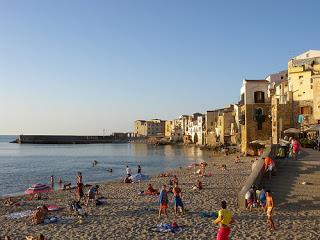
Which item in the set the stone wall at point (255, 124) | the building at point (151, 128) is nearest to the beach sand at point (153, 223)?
the stone wall at point (255, 124)

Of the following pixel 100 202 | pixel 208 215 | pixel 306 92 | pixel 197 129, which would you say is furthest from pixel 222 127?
pixel 208 215

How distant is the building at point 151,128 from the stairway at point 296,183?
128 m

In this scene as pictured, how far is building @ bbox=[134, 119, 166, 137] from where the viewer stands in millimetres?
152300

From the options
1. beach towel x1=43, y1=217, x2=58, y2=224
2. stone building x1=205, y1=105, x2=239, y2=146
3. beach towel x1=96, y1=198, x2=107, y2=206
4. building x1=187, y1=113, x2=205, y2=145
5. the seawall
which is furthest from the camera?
the seawall

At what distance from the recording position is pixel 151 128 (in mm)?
154625

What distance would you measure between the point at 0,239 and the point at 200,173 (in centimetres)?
2034

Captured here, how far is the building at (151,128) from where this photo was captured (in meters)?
152

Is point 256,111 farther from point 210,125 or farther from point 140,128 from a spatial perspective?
point 140,128

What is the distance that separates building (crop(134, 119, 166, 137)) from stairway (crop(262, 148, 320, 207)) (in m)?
128

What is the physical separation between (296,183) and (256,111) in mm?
24993

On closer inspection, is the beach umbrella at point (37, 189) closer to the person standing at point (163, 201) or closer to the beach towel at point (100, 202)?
the beach towel at point (100, 202)

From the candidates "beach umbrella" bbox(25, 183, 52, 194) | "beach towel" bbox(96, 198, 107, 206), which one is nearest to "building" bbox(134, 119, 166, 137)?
"beach umbrella" bbox(25, 183, 52, 194)

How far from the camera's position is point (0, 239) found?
12.9 metres

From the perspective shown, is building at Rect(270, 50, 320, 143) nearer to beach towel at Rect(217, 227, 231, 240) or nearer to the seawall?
beach towel at Rect(217, 227, 231, 240)
